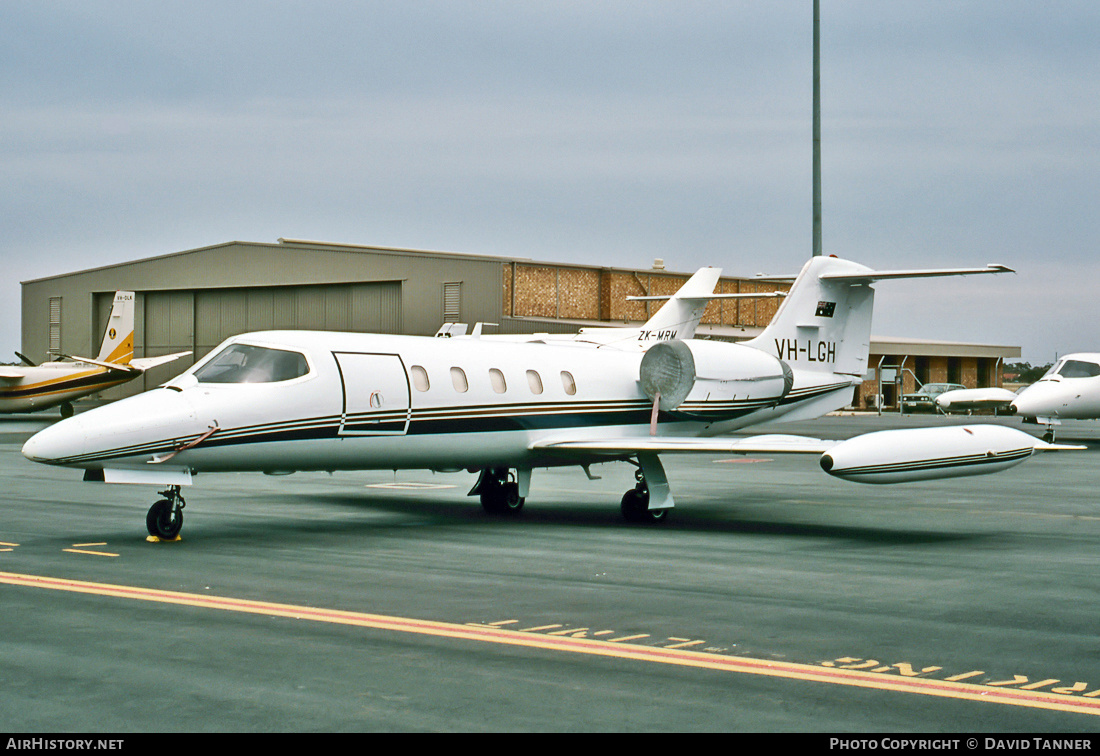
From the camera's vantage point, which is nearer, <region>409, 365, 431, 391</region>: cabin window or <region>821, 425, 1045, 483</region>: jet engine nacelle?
<region>821, 425, 1045, 483</region>: jet engine nacelle

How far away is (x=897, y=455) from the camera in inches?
581

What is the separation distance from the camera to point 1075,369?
110ft

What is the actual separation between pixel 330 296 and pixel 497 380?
4176 cm

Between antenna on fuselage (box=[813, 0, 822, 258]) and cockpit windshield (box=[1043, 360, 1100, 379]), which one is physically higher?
antenna on fuselage (box=[813, 0, 822, 258])

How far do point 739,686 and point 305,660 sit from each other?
2766 mm

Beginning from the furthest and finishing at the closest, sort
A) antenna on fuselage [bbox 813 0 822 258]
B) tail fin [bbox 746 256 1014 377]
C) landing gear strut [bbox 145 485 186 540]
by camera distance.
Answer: antenna on fuselage [bbox 813 0 822 258], tail fin [bbox 746 256 1014 377], landing gear strut [bbox 145 485 186 540]

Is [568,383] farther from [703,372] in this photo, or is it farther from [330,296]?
[330,296]

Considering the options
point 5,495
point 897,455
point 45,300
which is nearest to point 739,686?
point 897,455

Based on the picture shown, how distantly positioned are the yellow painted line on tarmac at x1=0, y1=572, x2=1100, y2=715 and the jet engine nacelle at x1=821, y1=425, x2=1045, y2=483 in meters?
6.90

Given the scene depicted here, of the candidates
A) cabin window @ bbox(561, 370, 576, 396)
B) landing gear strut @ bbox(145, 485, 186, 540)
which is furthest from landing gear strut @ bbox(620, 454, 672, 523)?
landing gear strut @ bbox(145, 485, 186, 540)

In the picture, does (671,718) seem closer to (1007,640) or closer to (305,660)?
(305,660)

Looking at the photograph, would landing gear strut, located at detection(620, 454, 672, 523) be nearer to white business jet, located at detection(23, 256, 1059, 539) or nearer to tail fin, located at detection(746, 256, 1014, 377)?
→ white business jet, located at detection(23, 256, 1059, 539)

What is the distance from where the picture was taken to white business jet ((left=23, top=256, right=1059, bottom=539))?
13555 mm

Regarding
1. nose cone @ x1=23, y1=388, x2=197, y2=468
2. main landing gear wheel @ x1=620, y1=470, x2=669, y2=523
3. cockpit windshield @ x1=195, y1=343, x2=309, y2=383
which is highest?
cockpit windshield @ x1=195, y1=343, x2=309, y2=383
